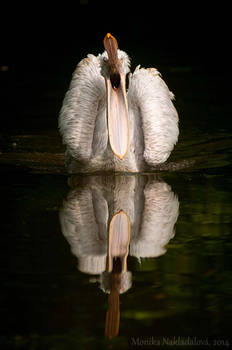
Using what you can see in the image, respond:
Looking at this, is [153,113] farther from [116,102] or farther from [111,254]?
[111,254]

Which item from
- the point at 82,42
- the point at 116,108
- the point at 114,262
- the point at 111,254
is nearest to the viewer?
the point at 114,262

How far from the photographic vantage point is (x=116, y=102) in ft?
25.1

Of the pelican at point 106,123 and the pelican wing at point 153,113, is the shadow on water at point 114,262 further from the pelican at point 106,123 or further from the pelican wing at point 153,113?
the pelican wing at point 153,113

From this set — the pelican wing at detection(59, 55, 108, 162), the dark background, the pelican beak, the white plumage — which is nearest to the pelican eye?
the pelican beak

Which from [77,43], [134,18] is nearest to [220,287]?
[77,43]

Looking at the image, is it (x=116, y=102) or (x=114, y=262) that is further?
(x=116, y=102)

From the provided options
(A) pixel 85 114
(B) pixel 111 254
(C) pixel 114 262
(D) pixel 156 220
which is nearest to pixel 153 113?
(A) pixel 85 114

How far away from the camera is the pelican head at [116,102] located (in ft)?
24.5

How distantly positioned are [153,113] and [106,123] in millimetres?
464

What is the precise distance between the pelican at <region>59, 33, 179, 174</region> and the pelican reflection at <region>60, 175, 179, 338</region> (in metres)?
0.21

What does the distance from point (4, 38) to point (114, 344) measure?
1744 centimetres

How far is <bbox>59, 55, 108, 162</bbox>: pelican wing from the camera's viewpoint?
830 centimetres

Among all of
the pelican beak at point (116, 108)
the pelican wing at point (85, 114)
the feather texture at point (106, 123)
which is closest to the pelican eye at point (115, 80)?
the pelican beak at point (116, 108)

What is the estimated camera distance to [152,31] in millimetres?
21344
